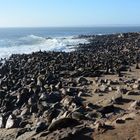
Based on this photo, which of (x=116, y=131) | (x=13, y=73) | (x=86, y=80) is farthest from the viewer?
(x=13, y=73)

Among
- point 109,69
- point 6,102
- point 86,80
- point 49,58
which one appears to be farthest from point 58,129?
point 49,58

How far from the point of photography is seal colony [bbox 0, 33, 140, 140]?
12.8 meters

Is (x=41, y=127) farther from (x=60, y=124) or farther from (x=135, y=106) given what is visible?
(x=135, y=106)

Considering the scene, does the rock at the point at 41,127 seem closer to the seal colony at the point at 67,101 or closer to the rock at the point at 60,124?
the seal colony at the point at 67,101

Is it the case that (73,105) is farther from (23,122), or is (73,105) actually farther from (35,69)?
(35,69)

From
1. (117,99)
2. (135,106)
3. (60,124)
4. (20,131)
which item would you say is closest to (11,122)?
(20,131)

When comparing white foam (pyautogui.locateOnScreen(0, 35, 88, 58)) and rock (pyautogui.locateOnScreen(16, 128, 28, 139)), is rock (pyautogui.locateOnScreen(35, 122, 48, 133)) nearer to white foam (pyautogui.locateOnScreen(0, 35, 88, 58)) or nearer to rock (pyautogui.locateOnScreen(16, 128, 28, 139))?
rock (pyautogui.locateOnScreen(16, 128, 28, 139))

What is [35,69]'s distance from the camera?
2900 centimetres

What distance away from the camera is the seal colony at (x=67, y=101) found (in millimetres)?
12781

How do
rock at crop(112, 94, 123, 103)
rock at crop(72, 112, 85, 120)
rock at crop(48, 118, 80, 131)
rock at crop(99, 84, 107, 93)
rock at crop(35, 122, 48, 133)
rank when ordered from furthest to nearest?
rock at crop(99, 84, 107, 93), rock at crop(112, 94, 123, 103), rock at crop(72, 112, 85, 120), rock at crop(35, 122, 48, 133), rock at crop(48, 118, 80, 131)

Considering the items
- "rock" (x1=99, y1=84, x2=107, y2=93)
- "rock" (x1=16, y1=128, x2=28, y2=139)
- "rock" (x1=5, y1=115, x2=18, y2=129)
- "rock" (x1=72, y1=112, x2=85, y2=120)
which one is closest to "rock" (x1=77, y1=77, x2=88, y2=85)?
"rock" (x1=99, y1=84, x2=107, y2=93)

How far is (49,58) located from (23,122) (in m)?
20.4

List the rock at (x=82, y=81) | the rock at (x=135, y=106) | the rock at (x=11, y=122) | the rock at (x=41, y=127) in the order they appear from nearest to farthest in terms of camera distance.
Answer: the rock at (x=41, y=127)
the rock at (x=135, y=106)
the rock at (x=11, y=122)
the rock at (x=82, y=81)

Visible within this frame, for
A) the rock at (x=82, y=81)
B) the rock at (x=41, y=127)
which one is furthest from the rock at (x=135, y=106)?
the rock at (x=82, y=81)
